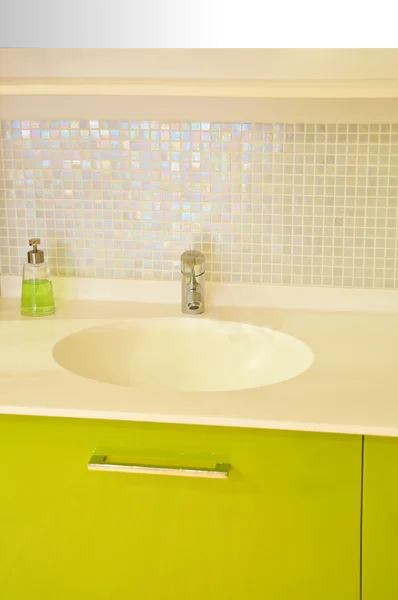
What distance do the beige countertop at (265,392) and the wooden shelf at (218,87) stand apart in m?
0.51

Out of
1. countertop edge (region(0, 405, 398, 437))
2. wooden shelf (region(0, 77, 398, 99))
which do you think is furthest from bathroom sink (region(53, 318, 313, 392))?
wooden shelf (region(0, 77, 398, 99))

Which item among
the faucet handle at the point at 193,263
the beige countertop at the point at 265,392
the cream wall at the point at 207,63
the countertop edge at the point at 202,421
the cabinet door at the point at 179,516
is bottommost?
the cabinet door at the point at 179,516


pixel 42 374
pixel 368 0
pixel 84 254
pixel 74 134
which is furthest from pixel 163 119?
pixel 42 374

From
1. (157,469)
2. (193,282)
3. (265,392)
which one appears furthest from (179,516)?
(193,282)

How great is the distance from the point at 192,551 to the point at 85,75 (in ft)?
3.09

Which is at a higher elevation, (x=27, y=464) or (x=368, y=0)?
(x=368, y=0)

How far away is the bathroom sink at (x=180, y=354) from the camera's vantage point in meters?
1.77

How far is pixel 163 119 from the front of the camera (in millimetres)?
1952

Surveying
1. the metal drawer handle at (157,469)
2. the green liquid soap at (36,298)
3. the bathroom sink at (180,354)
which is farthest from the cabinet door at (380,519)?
the green liquid soap at (36,298)

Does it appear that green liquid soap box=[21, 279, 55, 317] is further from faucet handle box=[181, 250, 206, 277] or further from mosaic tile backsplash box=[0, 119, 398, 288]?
faucet handle box=[181, 250, 206, 277]

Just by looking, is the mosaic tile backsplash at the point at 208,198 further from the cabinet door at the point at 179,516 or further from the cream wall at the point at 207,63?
the cabinet door at the point at 179,516

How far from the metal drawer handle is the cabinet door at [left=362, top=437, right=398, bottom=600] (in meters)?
0.24

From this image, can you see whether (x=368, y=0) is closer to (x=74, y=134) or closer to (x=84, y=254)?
(x=74, y=134)

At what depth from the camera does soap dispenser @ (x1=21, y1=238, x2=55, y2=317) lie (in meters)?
1.93
